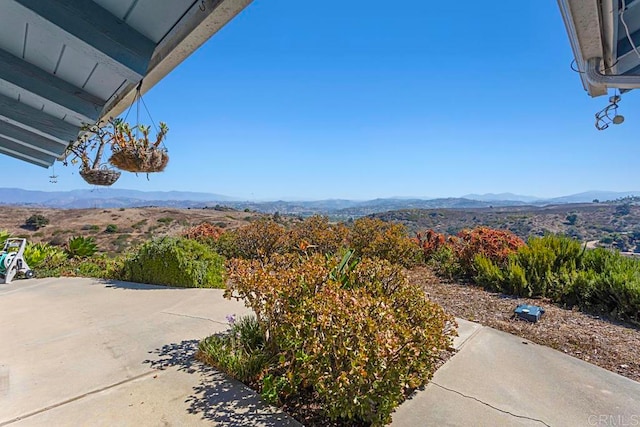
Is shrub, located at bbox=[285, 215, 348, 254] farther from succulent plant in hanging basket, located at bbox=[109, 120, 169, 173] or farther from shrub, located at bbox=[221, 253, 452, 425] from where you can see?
shrub, located at bbox=[221, 253, 452, 425]

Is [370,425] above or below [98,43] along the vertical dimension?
below

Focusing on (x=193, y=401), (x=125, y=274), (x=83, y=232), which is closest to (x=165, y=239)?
(x=125, y=274)

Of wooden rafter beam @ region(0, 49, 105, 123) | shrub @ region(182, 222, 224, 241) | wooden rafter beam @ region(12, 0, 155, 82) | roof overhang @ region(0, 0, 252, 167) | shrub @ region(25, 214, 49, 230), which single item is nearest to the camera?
wooden rafter beam @ region(12, 0, 155, 82)

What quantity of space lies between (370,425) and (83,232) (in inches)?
1120

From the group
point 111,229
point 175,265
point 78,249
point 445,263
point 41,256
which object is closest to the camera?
point 175,265

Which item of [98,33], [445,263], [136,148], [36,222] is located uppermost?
[98,33]

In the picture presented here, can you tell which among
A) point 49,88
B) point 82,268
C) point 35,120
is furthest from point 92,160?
point 82,268

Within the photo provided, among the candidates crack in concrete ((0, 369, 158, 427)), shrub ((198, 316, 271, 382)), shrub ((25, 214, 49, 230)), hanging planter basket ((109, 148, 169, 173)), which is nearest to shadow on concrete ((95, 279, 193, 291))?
hanging planter basket ((109, 148, 169, 173))

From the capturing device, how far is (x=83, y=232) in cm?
2412

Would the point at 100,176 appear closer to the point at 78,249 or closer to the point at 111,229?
the point at 78,249

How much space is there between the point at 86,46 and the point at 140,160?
6.80 feet

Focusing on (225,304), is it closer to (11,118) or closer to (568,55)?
(11,118)

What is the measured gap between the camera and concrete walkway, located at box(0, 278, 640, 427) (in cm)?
219

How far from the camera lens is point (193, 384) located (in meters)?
2.55
